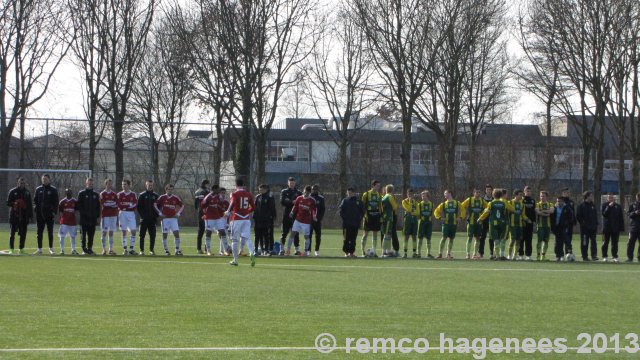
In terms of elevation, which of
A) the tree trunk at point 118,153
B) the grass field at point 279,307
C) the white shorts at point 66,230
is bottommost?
the grass field at point 279,307

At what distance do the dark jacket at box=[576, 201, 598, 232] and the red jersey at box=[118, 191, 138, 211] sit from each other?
40.3ft

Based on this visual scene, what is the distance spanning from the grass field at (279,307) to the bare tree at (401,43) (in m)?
29.8

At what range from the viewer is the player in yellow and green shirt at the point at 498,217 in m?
26.9

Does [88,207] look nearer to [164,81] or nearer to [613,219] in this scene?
[613,219]

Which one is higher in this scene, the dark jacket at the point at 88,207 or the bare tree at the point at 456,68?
the bare tree at the point at 456,68

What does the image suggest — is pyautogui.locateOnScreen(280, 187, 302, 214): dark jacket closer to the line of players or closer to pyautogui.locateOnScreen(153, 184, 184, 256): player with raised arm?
the line of players

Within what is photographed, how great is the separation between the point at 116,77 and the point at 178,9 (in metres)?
6.46

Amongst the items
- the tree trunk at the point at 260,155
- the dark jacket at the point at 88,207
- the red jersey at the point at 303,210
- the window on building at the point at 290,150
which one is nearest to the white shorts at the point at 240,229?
the red jersey at the point at 303,210

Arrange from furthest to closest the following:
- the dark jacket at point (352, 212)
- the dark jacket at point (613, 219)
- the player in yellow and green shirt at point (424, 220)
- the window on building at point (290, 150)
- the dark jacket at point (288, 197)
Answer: the window on building at point (290, 150)
the player in yellow and green shirt at point (424, 220)
the dark jacket at point (613, 219)
the dark jacket at point (288, 197)
the dark jacket at point (352, 212)

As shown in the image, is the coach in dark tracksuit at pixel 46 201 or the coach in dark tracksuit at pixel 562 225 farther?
the coach in dark tracksuit at pixel 562 225

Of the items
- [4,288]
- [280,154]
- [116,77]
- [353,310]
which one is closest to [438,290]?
[353,310]

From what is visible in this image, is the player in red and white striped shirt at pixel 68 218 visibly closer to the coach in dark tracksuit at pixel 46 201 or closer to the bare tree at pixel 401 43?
the coach in dark tracksuit at pixel 46 201

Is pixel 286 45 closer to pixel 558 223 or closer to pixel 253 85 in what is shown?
pixel 253 85

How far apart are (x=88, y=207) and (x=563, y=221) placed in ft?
42.2
